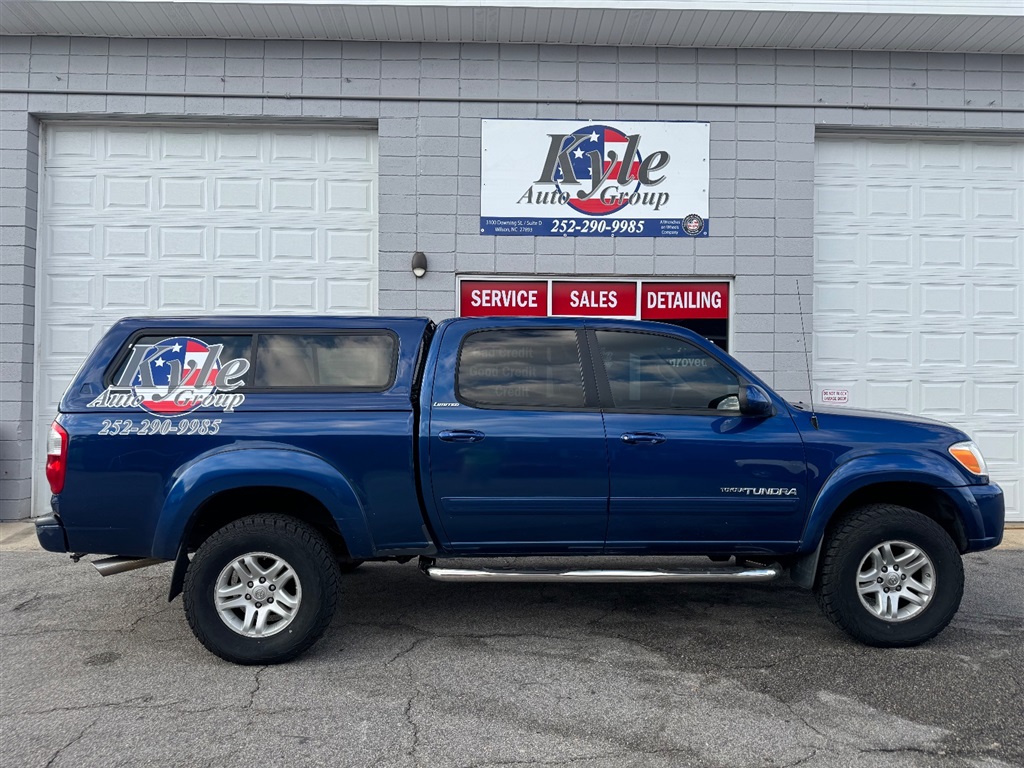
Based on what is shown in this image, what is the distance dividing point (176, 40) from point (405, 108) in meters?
2.66

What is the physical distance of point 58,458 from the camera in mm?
4039

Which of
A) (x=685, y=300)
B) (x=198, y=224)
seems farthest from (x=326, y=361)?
(x=685, y=300)

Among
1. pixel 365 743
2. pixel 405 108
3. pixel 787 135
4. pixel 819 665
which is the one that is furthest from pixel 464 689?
pixel 787 135

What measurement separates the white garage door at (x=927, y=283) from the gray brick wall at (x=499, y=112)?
0.36 metres

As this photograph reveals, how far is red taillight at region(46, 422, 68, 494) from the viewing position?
4023 mm

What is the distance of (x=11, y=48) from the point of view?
8484 millimetres

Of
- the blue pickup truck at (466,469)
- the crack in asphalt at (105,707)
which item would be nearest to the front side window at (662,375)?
the blue pickup truck at (466,469)

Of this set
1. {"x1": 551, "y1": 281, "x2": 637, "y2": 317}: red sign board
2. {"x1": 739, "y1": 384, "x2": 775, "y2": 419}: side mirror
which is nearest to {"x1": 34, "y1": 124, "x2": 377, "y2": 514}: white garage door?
{"x1": 551, "y1": 281, "x2": 637, "y2": 317}: red sign board

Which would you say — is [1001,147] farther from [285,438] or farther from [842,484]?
[285,438]

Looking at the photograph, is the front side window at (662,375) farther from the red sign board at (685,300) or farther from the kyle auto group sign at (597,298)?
the red sign board at (685,300)

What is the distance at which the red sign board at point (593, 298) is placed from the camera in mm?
8617

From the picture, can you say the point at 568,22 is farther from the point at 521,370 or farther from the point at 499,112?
the point at 521,370

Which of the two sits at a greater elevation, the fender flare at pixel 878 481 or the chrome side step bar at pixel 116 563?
the fender flare at pixel 878 481

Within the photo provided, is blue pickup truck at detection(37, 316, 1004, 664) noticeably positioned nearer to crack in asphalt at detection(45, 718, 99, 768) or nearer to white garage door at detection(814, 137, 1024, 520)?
crack in asphalt at detection(45, 718, 99, 768)
